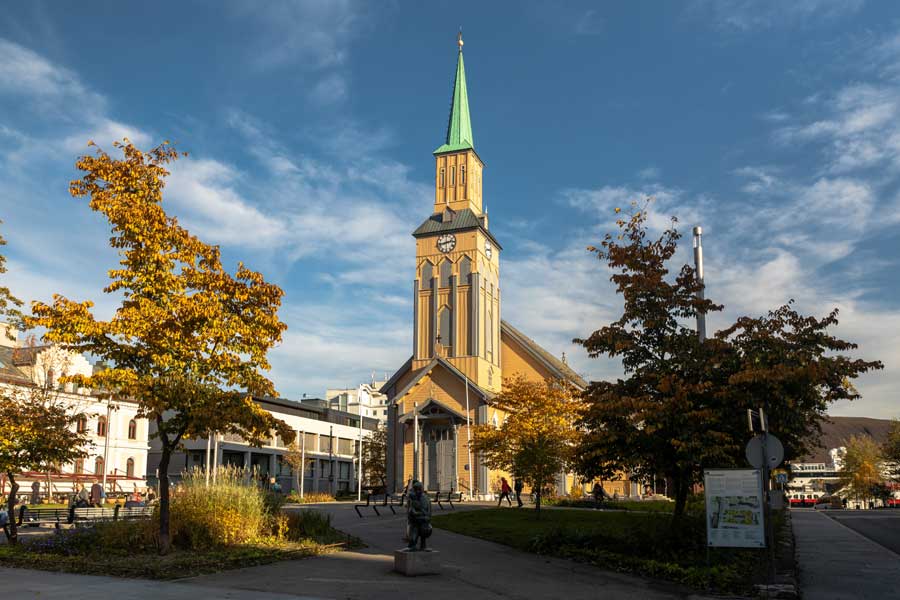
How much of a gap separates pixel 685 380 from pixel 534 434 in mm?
14202

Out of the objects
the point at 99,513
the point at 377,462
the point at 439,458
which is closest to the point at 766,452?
the point at 99,513

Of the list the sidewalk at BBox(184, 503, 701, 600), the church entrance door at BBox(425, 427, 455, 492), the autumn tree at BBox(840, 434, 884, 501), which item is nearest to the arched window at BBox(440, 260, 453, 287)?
the church entrance door at BBox(425, 427, 455, 492)

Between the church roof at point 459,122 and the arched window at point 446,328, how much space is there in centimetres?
1205

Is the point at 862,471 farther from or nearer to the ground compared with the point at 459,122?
nearer to the ground

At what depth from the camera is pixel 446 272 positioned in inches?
2084

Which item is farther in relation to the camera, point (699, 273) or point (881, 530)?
point (881, 530)

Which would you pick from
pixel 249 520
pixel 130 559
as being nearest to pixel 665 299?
pixel 249 520

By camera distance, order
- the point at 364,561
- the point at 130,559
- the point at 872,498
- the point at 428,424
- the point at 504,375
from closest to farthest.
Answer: the point at 130,559 → the point at 364,561 → the point at 428,424 → the point at 504,375 → the point at 872,498

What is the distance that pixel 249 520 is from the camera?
1739cm

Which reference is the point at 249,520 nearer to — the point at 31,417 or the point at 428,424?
the point at 31,417

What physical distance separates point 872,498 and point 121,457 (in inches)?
3062

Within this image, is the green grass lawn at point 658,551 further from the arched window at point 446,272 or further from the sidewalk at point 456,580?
the arched window at point 446,272

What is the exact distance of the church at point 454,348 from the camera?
47844 mm

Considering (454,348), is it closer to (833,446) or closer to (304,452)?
(304,452)
